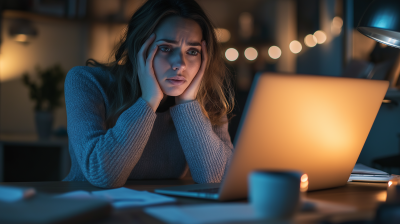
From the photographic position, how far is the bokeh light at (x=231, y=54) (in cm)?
419

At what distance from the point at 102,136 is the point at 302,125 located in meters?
0.57

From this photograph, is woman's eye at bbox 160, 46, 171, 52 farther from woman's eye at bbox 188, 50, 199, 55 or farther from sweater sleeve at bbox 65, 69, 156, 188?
sweater sleeve at bbox 65, 69, 156, 188

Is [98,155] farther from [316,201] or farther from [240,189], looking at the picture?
[316,201]

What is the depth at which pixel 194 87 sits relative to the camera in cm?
128

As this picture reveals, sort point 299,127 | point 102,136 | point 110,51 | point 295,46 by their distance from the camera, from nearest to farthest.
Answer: point 299,127 → point 102,136 → point 110,51 → point 295,46

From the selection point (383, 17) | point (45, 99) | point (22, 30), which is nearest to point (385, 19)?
point (383, 17)

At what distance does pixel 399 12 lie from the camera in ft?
2.94

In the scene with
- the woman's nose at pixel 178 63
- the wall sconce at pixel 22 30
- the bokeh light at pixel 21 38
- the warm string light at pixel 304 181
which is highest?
the wall sconce at pixel 22 30

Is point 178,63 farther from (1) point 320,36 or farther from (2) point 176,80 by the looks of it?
A: (1) point 320,36

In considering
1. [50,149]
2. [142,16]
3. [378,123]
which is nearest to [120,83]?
[142,16]

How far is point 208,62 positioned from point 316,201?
2.58 feet

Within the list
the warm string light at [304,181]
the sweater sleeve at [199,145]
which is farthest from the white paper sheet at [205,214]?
the sweater sleeve at [199,145]

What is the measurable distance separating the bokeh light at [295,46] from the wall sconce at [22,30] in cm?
269

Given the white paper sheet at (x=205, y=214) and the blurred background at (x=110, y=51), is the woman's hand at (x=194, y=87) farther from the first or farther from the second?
the blurred background at (x=110, y=51)
